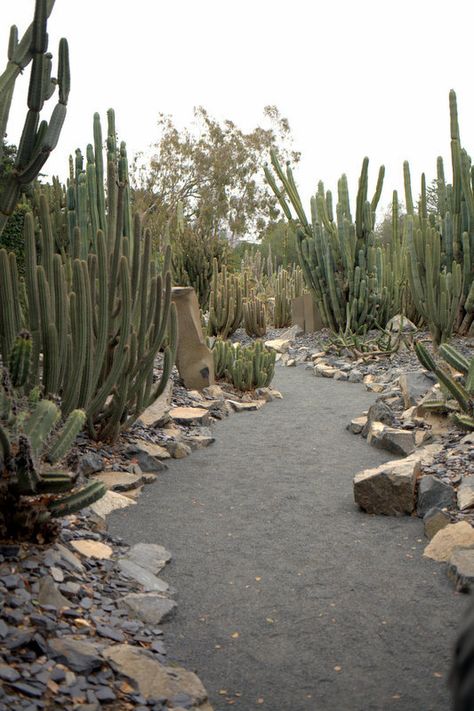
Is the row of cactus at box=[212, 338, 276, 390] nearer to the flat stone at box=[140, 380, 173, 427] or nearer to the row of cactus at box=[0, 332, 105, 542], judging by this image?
the flat stone at box=[140, 380, 173, 427]

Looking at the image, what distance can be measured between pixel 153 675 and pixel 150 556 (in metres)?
1.35

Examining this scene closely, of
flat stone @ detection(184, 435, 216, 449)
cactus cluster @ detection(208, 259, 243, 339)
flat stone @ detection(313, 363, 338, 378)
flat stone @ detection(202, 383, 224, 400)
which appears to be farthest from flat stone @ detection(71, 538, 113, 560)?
cactus cluster @ detection(208, 259, 243, 339)

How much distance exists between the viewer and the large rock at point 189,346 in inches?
368

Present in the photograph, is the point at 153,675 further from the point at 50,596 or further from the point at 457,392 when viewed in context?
the point at 457,392

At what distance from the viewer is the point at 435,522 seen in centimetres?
451

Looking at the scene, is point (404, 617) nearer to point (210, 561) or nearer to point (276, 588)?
point (276, 588)

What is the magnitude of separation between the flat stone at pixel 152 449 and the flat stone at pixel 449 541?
8.88 feet

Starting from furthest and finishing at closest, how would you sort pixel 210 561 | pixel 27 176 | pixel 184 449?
pixel 184 449 → pixel 210 561 → pixel 27 176

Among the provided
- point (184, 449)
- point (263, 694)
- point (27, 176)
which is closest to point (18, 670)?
point (263, 694)

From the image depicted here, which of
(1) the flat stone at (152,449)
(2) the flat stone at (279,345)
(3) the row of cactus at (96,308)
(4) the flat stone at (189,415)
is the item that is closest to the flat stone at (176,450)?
(1) the flat stone at (152,449)

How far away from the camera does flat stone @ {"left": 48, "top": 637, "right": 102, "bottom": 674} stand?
9.23ft

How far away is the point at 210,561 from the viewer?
168 inches

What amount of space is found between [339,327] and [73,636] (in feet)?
36.8

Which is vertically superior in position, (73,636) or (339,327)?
(339,327)
